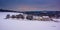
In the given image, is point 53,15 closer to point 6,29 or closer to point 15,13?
point 15,13

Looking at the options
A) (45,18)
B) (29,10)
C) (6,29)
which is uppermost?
(29,10)

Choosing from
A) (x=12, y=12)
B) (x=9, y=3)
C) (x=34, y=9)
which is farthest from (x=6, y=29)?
(x=34, y=9)

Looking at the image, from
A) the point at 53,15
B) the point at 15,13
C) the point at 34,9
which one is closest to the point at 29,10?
the point at 34,9

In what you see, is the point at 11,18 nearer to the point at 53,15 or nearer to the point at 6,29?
the point at 6,29

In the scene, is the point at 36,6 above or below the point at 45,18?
above

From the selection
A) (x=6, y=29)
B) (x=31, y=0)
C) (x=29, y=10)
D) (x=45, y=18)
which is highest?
(x=31, y=0)

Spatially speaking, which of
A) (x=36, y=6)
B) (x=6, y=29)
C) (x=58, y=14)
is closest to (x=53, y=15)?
(x=58, y=14)

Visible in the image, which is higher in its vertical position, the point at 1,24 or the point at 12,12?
the point at 12,12

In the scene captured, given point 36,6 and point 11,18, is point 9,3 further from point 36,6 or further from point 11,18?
point 36,6
